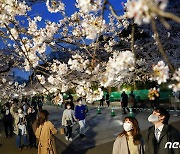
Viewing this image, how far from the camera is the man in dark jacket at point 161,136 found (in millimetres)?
4207

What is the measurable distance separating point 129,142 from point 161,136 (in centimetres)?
50

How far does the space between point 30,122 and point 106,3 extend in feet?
32.8

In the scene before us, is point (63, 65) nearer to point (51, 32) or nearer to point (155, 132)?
point (51, 32)

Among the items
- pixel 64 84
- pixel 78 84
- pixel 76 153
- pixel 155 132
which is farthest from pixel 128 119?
pixel 76 153

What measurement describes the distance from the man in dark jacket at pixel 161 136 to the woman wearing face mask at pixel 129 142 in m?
0.16

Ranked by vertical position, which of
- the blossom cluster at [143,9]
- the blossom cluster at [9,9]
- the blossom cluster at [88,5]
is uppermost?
the blossom cluster at [9,9]

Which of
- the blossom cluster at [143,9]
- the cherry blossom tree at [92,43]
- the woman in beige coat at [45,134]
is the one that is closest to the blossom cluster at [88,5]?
the cherry blossom tree at [92,43]

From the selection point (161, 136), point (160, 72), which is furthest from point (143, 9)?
point (161, 136)

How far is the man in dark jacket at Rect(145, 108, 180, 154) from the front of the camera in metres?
4.21

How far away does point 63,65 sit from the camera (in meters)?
5.61

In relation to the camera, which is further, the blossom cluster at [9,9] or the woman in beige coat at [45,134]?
the woman in beige coat at [45,134]

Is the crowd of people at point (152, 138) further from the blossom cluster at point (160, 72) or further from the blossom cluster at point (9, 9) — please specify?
the blossom cluster at point (9, 9)

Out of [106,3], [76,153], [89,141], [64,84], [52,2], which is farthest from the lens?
[89,141]

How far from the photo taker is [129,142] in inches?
173
